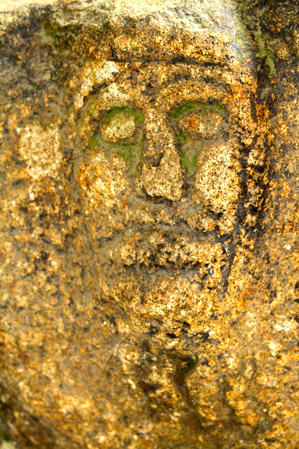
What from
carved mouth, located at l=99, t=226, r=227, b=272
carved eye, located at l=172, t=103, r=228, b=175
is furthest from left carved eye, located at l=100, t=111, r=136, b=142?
carved mouth, located at l=99, t=226, r=227, b=272

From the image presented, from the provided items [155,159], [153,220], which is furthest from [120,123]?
[153,220]

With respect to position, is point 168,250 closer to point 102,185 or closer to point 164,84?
point 102,185

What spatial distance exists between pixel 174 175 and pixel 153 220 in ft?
0.39

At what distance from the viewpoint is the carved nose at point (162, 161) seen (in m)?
1.09

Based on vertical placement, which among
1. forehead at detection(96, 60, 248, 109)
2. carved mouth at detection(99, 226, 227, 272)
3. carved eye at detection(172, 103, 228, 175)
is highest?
forehead at detection(96, 60, 248, 109)

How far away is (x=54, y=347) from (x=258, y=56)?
95cm

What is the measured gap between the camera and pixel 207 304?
112 centimetres

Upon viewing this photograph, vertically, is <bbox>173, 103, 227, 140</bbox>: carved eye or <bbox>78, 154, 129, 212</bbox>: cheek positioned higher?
<bbox>173, 103, 227, 140</bbox>: carved eye

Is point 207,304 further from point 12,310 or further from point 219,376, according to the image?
point 12,310

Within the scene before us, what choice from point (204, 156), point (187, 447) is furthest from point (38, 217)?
point (187, 447)

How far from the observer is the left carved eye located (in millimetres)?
1127

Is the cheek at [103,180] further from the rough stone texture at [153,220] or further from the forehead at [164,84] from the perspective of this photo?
the forehead at [164,84]

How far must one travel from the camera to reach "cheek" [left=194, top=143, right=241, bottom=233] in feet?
3.54

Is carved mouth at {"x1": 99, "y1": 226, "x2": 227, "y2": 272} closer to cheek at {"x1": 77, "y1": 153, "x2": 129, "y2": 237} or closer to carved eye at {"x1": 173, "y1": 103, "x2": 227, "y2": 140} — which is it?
Result: cheek at {"x1": 77, "y1": 153, "x2": 129, "y2": 237}
